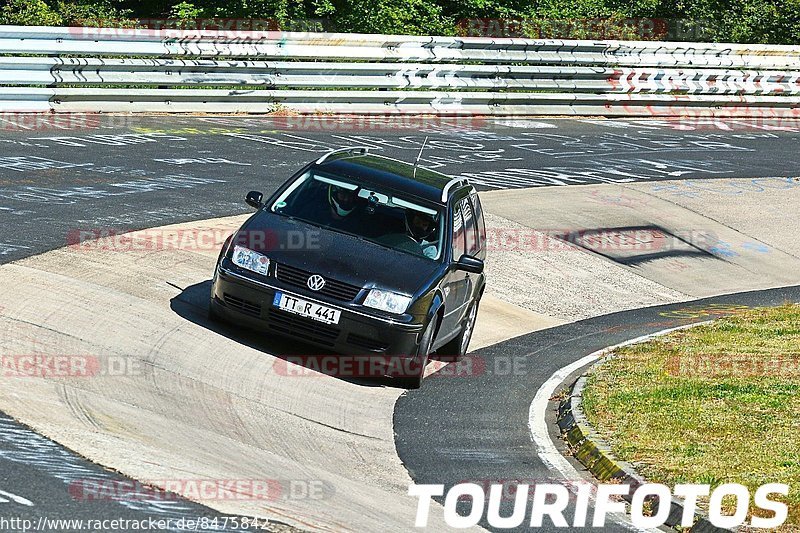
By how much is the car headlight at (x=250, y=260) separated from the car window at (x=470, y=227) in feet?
7.25

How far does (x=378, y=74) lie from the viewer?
81.2ft

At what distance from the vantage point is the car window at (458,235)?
11.6 meters

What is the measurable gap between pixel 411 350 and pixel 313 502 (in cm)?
330

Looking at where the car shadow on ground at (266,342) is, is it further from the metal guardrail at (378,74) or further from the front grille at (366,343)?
the metal guardrail at (378,74)

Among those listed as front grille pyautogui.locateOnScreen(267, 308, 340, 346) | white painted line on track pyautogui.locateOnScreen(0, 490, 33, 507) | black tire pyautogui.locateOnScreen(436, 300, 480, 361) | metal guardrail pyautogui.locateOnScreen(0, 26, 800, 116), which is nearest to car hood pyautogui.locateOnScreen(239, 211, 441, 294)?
front grille pyautogui.locateOnScreen(267, 308, 340, 346)

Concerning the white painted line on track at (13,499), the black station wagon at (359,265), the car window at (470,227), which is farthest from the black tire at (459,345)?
the white painted line on track at (13,499)

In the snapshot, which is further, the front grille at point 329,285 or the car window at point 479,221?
the car window at point 479,221

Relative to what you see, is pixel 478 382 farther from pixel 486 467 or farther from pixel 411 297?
pixel 486 467

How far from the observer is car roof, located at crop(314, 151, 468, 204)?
1173cm

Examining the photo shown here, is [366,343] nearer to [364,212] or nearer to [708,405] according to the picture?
[364,212]

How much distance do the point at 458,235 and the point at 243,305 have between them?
7.19ft

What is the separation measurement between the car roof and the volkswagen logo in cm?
140

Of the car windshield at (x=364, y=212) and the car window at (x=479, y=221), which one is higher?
the car windshield at (x=364, y=212)

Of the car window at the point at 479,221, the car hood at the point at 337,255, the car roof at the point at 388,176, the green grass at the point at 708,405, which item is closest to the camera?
the green grass at the point at 708,405
